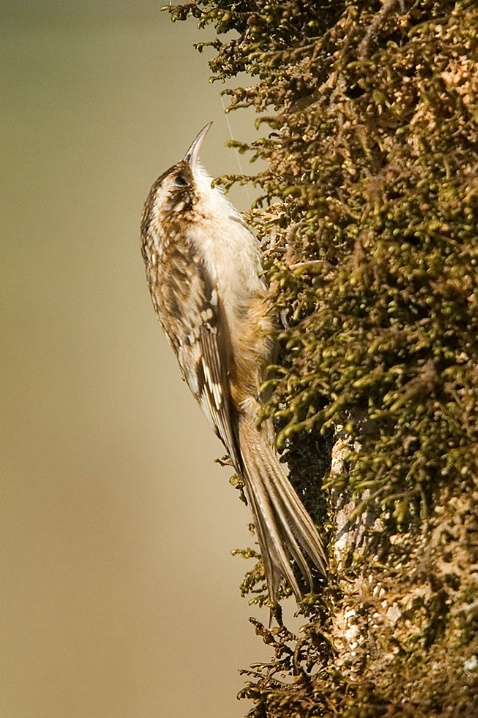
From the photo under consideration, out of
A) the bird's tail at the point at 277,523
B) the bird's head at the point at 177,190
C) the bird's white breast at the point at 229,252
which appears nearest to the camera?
the bird's tail at the point at 277,523

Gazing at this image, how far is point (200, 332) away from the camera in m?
1.89

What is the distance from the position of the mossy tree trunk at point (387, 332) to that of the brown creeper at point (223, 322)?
21 centimetres

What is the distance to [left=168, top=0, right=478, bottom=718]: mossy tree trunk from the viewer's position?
3.34ft

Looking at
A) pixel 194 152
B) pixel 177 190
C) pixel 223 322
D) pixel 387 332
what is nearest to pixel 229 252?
pixel 223 322

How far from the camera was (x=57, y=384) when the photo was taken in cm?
380

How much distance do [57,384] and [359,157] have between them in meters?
2.91

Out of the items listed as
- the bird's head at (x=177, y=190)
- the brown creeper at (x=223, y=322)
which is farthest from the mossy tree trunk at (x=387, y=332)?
the bird's head at (x=177, y=190)

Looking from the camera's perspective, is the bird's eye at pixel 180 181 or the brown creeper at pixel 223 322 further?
the bird's eye at pixel 180 181

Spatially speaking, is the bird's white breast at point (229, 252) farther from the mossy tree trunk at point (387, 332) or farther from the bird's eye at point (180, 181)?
the mossy tree trunk at point (387, 332)

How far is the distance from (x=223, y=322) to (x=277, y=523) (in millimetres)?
557

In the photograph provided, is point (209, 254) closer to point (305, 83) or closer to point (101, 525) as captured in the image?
point (305, 83)

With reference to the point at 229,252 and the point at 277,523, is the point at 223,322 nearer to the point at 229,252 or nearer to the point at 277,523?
the point at 229,252

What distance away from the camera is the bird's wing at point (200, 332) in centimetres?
178

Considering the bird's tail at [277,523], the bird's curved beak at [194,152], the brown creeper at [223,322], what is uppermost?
the bird's curved beak at [194,152]
